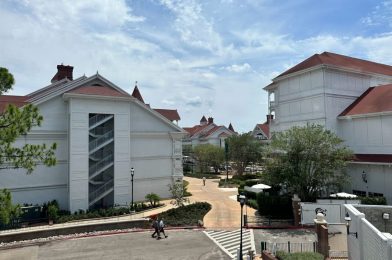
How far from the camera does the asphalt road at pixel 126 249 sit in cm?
1878

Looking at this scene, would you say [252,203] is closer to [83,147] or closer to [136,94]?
[83,147]

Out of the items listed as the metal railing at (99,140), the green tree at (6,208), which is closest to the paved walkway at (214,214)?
the metal railing at (99,140)

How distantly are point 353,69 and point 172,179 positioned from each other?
22.1 meters

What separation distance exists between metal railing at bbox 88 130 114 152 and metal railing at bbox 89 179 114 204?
3583 mm

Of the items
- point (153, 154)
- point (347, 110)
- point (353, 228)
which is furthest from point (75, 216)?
point (347, 110)

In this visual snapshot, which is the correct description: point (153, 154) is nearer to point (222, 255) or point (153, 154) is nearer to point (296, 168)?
point (296, 168)

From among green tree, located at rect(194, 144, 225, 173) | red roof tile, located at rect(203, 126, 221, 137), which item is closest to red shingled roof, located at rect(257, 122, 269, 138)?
red roof tile, located at rect(203, 126, 221, 137)

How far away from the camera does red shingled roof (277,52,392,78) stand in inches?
1368

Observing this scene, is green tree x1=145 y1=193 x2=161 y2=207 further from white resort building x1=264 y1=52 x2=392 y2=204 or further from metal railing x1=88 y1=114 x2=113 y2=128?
white resort building x1=264 y1=52 x2=392 y2=204

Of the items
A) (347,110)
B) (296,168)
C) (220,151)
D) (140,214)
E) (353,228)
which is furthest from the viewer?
(220,151)

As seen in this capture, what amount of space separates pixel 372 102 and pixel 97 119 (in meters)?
26.2

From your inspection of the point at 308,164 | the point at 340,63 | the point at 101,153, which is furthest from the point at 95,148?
the point at 340,63

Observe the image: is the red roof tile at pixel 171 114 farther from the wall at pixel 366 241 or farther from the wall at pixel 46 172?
the wall at pixel 366 241

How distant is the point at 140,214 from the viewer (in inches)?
1123
